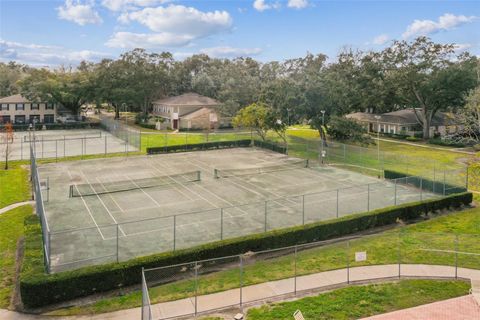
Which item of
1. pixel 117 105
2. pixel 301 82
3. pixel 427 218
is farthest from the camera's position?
pixel 117 105

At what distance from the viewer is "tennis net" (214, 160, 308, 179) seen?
36.2 metres

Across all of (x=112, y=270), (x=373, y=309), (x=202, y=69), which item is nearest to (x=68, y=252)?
(x=112, y=270)

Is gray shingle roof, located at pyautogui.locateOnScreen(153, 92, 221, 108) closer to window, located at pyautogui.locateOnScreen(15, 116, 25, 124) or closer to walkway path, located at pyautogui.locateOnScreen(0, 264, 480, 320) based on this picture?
window, located at pyautogui.locateOnScreen(15, 116, 25, 124)

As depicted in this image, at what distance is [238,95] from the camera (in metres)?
77.4

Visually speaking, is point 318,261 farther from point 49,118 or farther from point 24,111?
point 24,111

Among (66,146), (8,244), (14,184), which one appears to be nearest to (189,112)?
(66,146)

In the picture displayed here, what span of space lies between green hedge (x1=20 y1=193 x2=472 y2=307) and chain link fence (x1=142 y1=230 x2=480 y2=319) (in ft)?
1.56

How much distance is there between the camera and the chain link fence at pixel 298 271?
14.4 meters

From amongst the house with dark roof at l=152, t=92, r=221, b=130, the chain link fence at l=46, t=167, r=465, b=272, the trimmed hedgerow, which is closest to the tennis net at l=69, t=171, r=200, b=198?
the chain link fence at l=46, t=167, r=465, b=272

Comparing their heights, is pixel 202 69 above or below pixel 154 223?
above

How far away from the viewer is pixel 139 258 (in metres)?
17.0

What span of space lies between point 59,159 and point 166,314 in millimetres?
34531

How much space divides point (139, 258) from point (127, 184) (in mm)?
16047

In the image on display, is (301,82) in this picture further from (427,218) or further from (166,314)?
(166,314)
